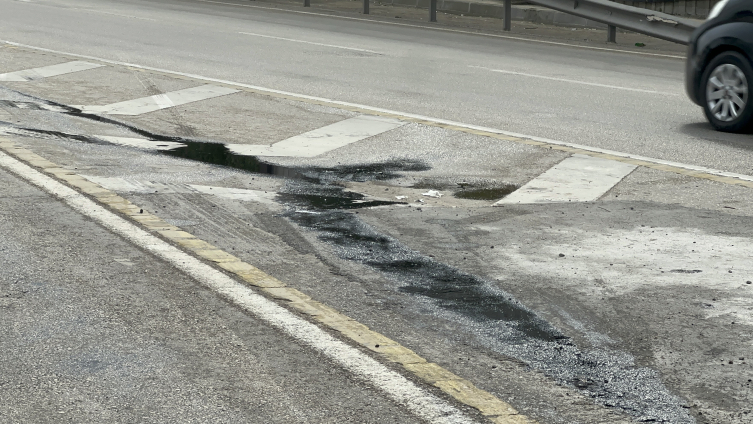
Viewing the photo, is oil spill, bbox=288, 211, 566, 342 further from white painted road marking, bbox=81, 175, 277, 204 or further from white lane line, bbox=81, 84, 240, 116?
white lane line, bbox=81, 84, 240, 116

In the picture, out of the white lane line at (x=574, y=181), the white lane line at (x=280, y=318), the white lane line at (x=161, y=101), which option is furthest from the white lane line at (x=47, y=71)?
the white lane line at (x=574, y=181)

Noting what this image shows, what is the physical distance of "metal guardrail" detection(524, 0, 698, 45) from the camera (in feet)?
55.8

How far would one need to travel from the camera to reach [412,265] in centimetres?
581

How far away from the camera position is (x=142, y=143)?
30.5 ft

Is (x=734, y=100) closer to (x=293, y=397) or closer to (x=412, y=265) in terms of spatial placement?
(x=412, y=265)

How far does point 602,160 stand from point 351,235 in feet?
10.5

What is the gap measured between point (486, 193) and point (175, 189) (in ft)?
7.26

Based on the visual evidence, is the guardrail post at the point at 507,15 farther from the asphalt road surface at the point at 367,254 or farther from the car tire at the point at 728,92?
the car tire at the point at 728,92

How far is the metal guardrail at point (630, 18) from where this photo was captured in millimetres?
17000

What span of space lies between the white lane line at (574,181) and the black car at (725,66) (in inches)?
80.6

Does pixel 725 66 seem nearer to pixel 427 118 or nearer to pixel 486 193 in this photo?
pixel 427 118

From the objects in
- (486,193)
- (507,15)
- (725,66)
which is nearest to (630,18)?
(507,15)

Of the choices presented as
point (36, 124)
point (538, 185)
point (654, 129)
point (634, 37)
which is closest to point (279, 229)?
point (538, 185)

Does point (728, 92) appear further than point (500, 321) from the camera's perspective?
Yes
